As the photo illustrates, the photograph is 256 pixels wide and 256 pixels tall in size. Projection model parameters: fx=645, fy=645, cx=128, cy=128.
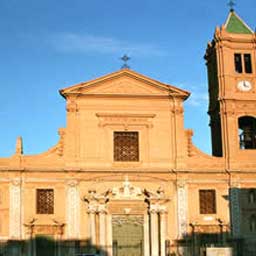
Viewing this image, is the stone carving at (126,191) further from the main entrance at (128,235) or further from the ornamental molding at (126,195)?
the main entrance at (128,235)

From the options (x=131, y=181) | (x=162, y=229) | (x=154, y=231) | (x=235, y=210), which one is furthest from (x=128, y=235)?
(x=235, y=210)

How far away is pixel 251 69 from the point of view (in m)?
39.1

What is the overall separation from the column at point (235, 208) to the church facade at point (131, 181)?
0.06 meters

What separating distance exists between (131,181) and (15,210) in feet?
21.5

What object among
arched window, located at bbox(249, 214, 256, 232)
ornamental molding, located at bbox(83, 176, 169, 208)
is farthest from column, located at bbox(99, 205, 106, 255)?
arched window, located at bbox(249, 214, 256, 232)

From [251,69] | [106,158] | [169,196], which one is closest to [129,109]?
[106,158]

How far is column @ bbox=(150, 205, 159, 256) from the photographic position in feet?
115

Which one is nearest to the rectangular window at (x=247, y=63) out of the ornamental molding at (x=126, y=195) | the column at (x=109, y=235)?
the ornamental molding at (x=126, y=195)

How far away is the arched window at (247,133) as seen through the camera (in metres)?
38.7

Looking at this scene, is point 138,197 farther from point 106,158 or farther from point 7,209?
point 7,209

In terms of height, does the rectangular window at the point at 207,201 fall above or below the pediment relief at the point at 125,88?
below

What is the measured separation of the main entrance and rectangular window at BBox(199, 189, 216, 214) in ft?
11.4

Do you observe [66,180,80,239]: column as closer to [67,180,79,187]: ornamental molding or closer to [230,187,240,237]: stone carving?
[67,180,79,187]: ornamental molding

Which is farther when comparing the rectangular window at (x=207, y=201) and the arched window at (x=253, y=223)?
the rectangular window at (x=207, y=201)
